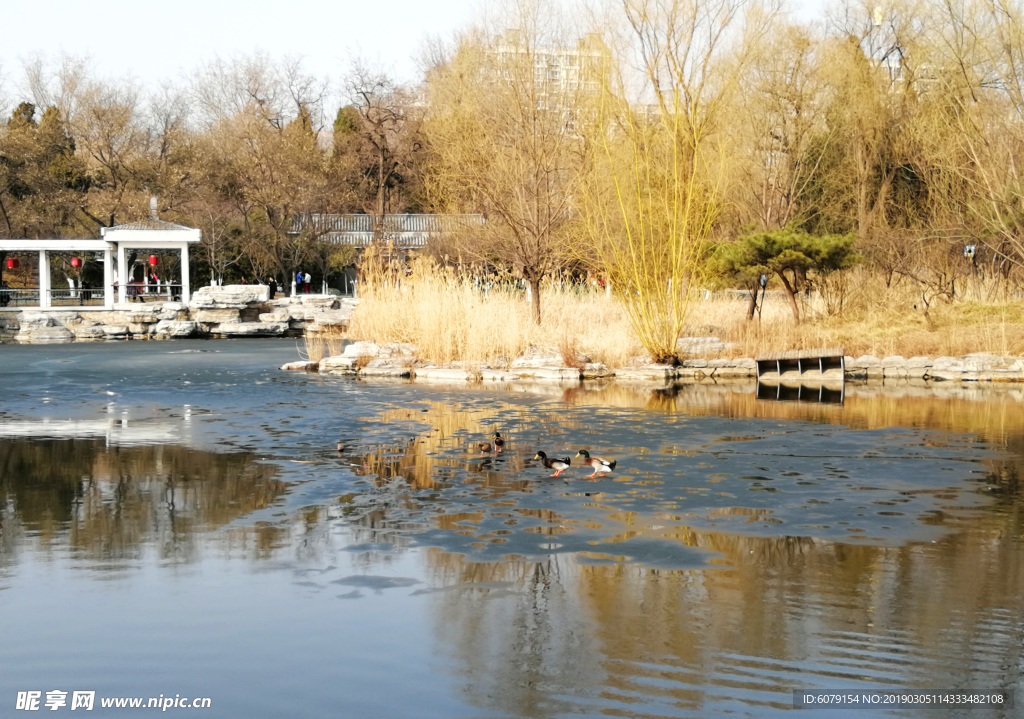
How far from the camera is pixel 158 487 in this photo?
354 inches

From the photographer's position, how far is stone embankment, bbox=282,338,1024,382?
18.0m

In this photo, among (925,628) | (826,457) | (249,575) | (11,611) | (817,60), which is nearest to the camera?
(925,628)

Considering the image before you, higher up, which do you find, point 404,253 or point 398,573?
point 404,253

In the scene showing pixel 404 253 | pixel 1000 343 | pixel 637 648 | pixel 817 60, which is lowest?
pixel 637 648

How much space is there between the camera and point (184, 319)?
34.4 meters

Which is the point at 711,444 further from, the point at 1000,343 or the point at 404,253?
the point at 404,253

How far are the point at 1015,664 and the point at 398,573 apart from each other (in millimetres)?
3361

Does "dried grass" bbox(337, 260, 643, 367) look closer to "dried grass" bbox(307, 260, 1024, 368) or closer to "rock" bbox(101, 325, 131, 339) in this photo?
"dried grass" bbox(307, 260, 1024, 368)

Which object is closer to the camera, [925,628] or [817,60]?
[925,628]

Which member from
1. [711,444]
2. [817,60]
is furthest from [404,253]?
[711,444]

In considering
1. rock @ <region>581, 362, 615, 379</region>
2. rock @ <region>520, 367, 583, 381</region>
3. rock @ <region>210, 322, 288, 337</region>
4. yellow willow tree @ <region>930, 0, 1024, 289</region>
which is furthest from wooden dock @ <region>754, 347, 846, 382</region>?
rock @ <region>210, 322, 288, 337</region>

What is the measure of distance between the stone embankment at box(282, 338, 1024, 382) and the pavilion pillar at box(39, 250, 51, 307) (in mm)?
20804

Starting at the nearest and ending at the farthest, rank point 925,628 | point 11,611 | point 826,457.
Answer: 1. point 925,628
2. point 11,611
3. point 826,457

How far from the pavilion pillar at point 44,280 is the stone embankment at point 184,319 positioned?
1293mm
